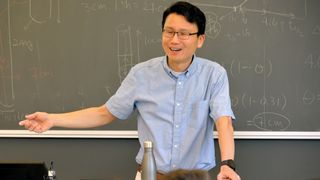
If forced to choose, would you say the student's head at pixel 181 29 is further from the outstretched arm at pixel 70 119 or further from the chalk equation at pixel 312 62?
the chalk equation at pixel 312 62

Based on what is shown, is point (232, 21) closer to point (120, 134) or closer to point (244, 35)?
point (244, 35)

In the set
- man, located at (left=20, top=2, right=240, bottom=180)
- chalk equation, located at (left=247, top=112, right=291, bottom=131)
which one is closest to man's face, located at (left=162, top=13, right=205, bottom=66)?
man, located at (left=20, top=2, right=240, bottom=180)

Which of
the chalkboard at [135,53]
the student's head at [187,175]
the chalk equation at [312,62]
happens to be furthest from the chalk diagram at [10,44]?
the student's head at [187,175]

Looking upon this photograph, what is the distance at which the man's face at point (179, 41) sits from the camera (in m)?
2.75

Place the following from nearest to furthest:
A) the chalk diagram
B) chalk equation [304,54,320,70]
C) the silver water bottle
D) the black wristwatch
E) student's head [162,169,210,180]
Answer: student's head [162,169,210,180]
the silver water bottle
the black wristwatch
chalk equation [304,54,320,70]
the chalk diagram

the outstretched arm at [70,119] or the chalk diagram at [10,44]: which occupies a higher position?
the chalk diagram at [10,44]

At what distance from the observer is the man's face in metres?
2.75

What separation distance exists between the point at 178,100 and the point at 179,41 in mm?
369

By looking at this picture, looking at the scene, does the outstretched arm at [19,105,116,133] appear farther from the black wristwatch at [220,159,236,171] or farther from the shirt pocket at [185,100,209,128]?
the black wristwatch at [220,159,236,171]

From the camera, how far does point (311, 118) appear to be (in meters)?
3.84

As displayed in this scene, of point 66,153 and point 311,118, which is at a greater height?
point 311,118

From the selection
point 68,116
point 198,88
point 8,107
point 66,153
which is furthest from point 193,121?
point 8,107

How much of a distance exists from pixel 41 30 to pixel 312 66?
227 centimetres

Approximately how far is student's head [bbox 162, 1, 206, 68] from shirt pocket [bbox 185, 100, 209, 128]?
30cm
